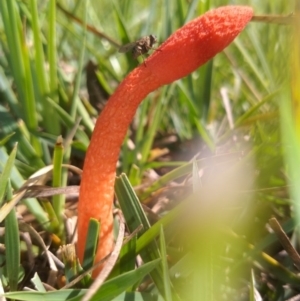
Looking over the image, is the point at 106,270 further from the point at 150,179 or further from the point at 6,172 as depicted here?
the point at 150,179

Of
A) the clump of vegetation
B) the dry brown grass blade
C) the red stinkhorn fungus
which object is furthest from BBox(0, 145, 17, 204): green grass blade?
the dry brown grass blade

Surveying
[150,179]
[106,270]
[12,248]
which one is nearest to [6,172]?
[12,248]

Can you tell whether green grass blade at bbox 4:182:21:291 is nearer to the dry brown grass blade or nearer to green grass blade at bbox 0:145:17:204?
green grass blade at bbox 0:145:17:204

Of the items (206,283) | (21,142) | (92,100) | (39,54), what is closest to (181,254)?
(206,283)

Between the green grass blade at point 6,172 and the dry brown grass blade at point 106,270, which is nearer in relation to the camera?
the dry brown grass blade at point 106,270

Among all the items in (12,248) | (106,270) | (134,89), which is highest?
(134,89)

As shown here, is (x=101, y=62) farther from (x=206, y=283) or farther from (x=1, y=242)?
(x=206, y=283)

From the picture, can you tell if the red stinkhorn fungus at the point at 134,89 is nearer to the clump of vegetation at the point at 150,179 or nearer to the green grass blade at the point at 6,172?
the clump of vegetation at the point at 150,179

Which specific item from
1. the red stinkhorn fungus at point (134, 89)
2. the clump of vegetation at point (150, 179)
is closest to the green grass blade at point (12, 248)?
the clump of vegetation at point (150, 179)
